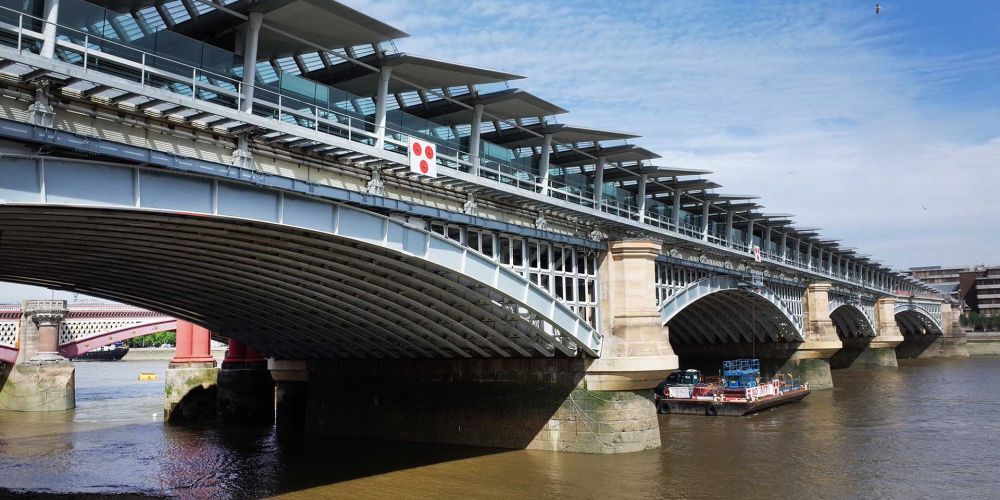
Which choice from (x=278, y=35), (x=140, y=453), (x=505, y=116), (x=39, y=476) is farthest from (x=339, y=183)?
(x=140, y=453)

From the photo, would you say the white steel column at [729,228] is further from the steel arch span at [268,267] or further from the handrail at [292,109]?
the steel arch span at [268,267]

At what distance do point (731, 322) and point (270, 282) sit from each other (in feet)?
109

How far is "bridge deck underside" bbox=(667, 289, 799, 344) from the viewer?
148 ft

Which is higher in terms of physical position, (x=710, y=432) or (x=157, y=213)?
(x=157, y=213)

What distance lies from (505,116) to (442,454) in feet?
37.5

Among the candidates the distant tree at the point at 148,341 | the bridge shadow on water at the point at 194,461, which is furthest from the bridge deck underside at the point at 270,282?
the distant tree at the point at 148,341

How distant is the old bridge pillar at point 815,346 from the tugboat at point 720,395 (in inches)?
364

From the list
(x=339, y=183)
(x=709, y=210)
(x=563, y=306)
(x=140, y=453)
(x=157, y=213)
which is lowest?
(x=140, y=453)

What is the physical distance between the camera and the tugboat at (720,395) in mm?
37844

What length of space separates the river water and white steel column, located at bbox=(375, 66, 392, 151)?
Result: 31.1 feet

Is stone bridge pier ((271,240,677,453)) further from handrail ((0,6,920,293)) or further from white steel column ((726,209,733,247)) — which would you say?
white steel column ((726,209,733,247))

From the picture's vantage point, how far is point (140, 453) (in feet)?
97.9

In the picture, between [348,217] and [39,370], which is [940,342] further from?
[348,217]

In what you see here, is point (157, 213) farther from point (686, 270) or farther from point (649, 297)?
point (686, 270)
